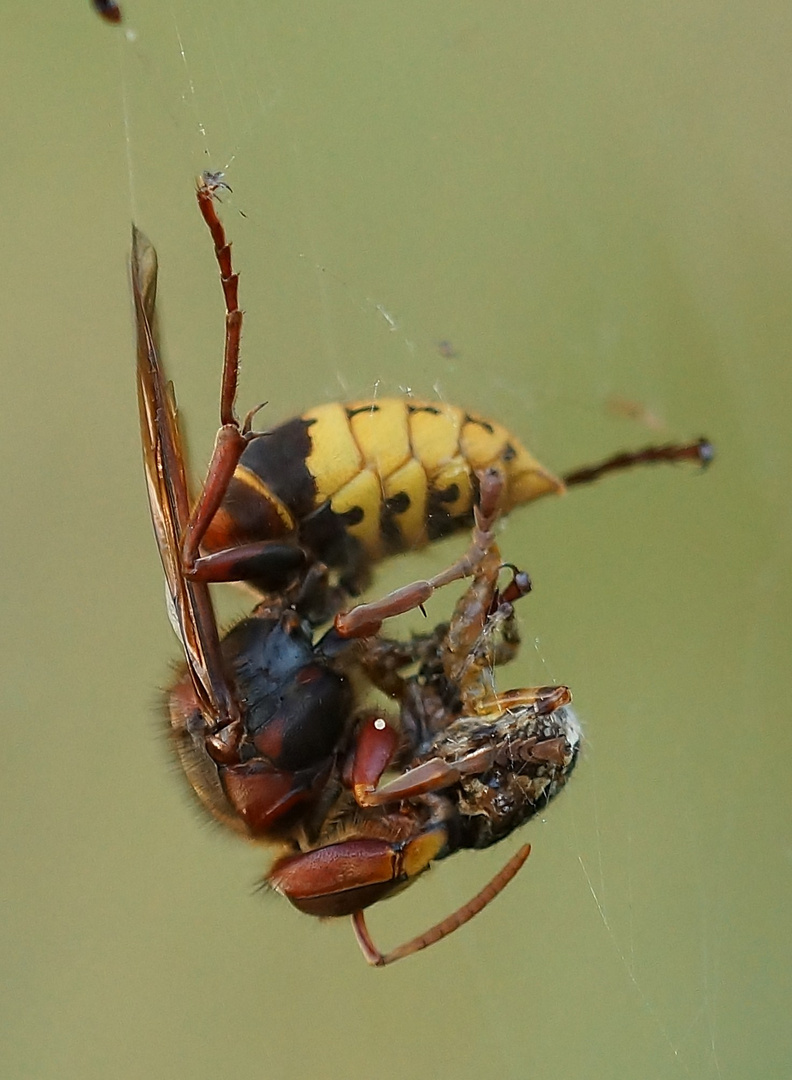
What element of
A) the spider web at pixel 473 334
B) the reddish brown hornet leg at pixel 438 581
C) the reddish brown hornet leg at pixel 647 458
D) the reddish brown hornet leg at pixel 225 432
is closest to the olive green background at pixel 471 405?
the spider web at pixel 473 334

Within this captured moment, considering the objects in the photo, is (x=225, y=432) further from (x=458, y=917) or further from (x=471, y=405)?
(x=471, y=405)

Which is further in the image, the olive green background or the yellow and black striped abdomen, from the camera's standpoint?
the olive green background

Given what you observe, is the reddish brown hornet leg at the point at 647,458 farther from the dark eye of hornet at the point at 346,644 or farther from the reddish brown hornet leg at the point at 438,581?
the reddish brown hornet leg at the point at 438,581

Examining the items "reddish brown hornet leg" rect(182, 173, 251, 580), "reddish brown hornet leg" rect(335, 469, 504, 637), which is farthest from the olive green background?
"reddish brown hornet leg" rect(182, 173, 251, 580)

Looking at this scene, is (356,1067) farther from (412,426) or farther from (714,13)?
(714,13)

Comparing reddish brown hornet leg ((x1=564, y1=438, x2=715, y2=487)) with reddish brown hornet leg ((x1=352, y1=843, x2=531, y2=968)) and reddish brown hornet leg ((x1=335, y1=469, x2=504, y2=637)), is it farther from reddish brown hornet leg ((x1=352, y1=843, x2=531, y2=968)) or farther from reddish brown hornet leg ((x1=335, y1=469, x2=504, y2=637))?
reddish brown hornet leg ((x1=352, y1=843, x2=531, y2=968))

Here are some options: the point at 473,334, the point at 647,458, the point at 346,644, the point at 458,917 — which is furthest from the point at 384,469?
the point at 473,334

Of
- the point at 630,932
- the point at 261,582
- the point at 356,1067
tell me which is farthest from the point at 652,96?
the point at 356,1067

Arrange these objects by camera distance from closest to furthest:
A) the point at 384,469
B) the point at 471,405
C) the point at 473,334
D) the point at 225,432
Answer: the point at 225,432 < the point at 384,469 < the point at 471,405 < the point at 473,334
